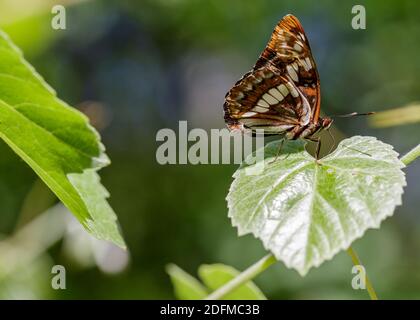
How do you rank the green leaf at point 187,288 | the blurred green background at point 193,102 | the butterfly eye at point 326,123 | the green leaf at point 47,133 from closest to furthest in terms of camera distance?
the green leaf at point 47,133 < the green leaf at point 187,288 < the butterfly eye at point 326,123 < the blurred green background at point 193,102

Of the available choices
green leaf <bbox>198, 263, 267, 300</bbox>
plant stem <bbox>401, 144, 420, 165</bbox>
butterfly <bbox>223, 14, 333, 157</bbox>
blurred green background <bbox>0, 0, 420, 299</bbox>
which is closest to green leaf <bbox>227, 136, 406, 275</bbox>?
plant stem <bbox>401, 144, 420, 165</bbox>

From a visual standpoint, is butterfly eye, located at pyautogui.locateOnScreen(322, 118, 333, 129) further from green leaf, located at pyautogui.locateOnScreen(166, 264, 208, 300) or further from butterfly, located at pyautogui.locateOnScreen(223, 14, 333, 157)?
green leaf, located at pyautogui.locateOnScreen(166, 264, 208, 300)

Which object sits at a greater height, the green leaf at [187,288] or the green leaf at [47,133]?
the green leaf at [47,133]

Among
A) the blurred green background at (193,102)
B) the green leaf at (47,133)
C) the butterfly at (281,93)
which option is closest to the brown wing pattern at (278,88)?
the butterfly at (281,93)

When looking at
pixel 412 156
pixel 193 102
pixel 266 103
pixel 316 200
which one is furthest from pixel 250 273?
pixel 193 102

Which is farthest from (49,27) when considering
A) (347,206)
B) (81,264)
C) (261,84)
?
(347,206)

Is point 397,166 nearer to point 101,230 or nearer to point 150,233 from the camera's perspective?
point 101,230

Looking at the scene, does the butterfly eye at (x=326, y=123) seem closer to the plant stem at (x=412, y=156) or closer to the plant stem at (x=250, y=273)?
the plant stem at (x=412, y=156)

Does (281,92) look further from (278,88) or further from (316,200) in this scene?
(316,200)
